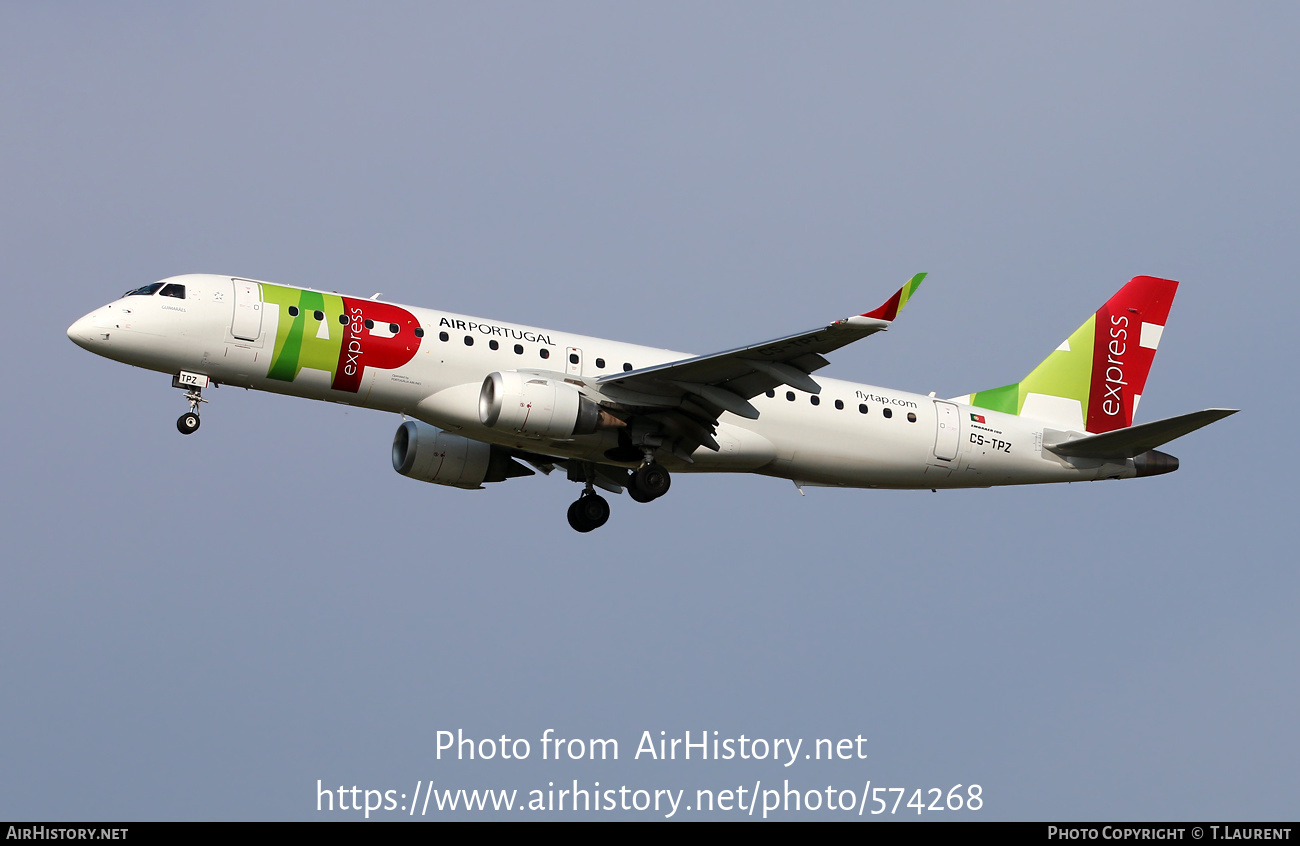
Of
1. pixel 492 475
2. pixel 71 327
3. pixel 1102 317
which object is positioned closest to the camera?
pixel 71 327

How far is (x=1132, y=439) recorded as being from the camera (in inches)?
1435

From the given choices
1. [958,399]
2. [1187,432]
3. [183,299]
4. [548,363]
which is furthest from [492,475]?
[1187,432]

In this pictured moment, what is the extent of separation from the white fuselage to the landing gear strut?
46 cm

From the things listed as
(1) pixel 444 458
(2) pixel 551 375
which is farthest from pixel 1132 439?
(1) pixel 444 458

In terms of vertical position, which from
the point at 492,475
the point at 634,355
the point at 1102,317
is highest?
the point at 1102,317

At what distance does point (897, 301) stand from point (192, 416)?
14.8m

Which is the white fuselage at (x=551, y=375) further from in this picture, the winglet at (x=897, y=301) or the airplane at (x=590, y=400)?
the winglet at (x=897, y=301)

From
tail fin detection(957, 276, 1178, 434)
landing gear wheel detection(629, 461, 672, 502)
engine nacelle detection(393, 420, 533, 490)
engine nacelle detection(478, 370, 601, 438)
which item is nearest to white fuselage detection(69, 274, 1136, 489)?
engine nacelle detection(478, 370, 601, 438)

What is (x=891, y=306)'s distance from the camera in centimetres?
2902

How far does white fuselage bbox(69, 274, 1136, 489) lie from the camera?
31656 millimetres

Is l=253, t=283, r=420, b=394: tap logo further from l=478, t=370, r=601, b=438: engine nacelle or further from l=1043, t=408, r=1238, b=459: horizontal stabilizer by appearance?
l=1043, t=408, r=1238, b=459: horizontal stabilizer

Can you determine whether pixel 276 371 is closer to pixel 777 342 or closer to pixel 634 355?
pixel 634 355

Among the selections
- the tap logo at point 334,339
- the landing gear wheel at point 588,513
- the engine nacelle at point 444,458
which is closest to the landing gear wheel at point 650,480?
the landing gear wheel at point 588,513

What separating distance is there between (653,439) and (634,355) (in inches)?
85.2
